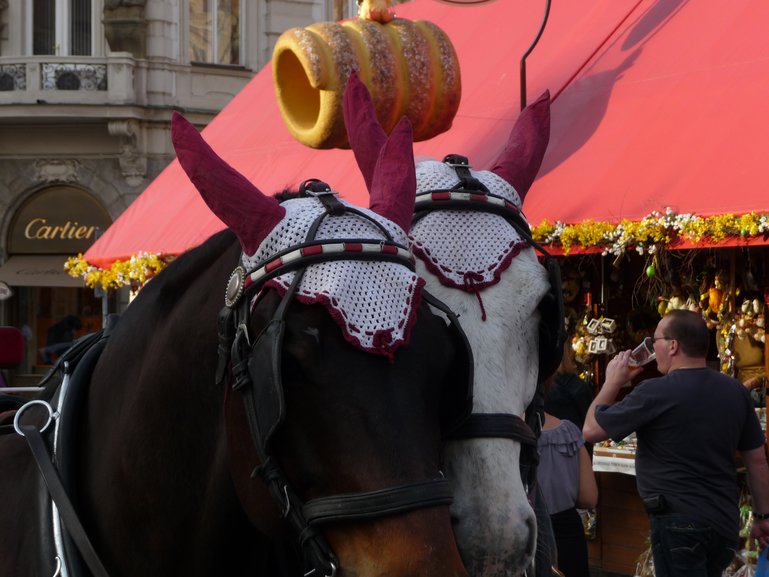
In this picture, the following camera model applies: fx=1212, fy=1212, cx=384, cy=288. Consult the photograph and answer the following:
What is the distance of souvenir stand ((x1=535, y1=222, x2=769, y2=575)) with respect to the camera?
6695 mm

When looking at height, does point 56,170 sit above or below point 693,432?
above

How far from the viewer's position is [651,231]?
5.71 metres

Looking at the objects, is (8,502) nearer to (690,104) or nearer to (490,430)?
(490,430)

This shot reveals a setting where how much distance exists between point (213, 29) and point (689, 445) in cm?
1680

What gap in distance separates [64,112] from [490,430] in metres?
18.3

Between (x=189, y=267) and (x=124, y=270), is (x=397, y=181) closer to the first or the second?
(x=189, y=267)

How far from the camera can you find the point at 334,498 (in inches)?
78.3

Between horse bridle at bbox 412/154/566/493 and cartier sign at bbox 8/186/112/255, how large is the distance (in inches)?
A: 700

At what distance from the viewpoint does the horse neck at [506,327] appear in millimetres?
2693

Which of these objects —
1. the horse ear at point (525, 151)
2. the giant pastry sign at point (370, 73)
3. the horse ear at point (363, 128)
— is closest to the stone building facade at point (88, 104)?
the giant pastry sign at point (370, 73)

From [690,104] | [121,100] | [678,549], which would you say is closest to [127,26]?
[121,100]

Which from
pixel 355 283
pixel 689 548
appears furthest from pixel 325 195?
pixel 689 548

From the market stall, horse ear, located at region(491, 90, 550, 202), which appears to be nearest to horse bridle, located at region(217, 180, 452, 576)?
horse ear, located at region(491, 90, 550, 202)

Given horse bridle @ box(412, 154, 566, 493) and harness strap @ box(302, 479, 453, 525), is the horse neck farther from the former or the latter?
harness strap @ box(302, 479, 453, 525)
